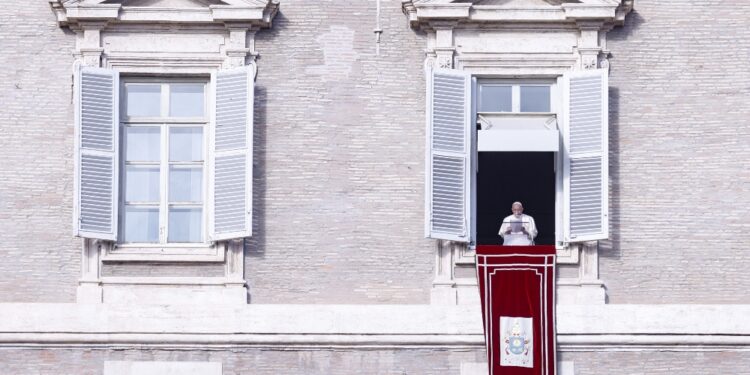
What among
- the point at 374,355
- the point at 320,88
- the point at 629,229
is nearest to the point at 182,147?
the point at 320,88

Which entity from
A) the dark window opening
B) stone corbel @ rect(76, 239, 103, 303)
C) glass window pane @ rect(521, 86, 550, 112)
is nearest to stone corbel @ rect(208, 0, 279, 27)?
stone corbel @ rect(76, 239, 103, 303)

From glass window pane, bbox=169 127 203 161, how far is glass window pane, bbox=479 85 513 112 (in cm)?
302

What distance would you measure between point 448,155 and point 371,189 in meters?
0.89

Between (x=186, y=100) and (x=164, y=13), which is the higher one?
(x=164, y=13)

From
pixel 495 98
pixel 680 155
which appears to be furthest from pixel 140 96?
pixel 680 155

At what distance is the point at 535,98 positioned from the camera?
2156 centimetres

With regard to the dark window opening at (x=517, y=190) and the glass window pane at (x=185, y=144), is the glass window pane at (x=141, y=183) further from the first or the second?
the dark window opening at (x=517, y=190)

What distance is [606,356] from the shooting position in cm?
2073

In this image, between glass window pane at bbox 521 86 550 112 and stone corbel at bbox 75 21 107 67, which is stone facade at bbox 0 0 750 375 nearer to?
stone corbel at bbox 75 21 107 67

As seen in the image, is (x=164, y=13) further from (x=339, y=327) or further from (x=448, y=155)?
(x=339, y=327)

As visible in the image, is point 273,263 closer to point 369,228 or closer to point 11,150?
point 369,228

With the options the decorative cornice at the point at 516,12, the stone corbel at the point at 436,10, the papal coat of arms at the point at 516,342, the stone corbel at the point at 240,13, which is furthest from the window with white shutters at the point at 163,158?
the papal coat of arms at the point at 516,342

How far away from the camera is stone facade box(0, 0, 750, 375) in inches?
818

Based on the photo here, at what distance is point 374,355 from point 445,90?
2870 mm
